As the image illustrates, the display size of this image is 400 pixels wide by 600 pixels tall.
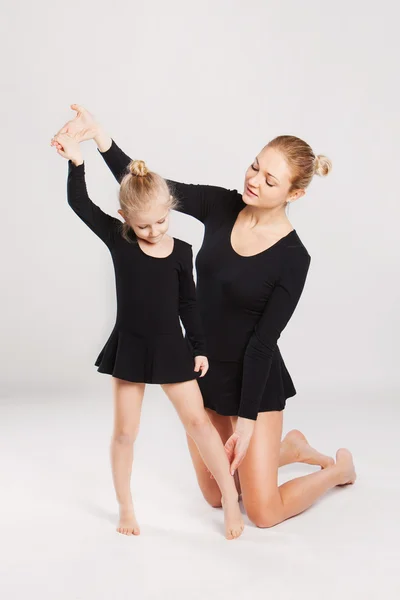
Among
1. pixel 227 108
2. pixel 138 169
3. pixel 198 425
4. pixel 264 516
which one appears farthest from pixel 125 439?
pixel 227 108

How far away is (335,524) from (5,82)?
3199 mm

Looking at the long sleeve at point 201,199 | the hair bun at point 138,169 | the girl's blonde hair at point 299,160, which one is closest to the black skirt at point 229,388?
the long sleeve at point 201,199

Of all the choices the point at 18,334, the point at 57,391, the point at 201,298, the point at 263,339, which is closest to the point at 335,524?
the point at 263,339

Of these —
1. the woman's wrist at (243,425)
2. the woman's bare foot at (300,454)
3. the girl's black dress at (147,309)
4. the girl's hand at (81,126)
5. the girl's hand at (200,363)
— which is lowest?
the woman's bare foot at (300,454)

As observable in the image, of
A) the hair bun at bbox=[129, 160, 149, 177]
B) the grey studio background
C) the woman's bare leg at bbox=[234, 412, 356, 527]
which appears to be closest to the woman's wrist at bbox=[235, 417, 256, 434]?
the woman's bare leg at bbox=[234, 412, 356, 527]

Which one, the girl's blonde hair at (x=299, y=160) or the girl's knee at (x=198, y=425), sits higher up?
the girl's blonde hair at (x=299, y=160)

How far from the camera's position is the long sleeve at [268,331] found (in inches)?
118

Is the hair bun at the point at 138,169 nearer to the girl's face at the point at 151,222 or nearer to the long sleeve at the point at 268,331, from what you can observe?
the girl's face at the point at 151,222

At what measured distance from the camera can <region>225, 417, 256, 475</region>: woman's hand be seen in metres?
2.99

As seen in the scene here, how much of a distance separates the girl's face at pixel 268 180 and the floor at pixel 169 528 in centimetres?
121

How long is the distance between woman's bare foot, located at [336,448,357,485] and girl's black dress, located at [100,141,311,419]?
46 cm

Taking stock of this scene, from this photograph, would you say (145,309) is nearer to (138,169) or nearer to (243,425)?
(138,169)

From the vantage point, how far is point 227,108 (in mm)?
4941

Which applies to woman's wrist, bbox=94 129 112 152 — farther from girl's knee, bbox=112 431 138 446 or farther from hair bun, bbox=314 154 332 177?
girl's knee, bbox=112 431 138 446
